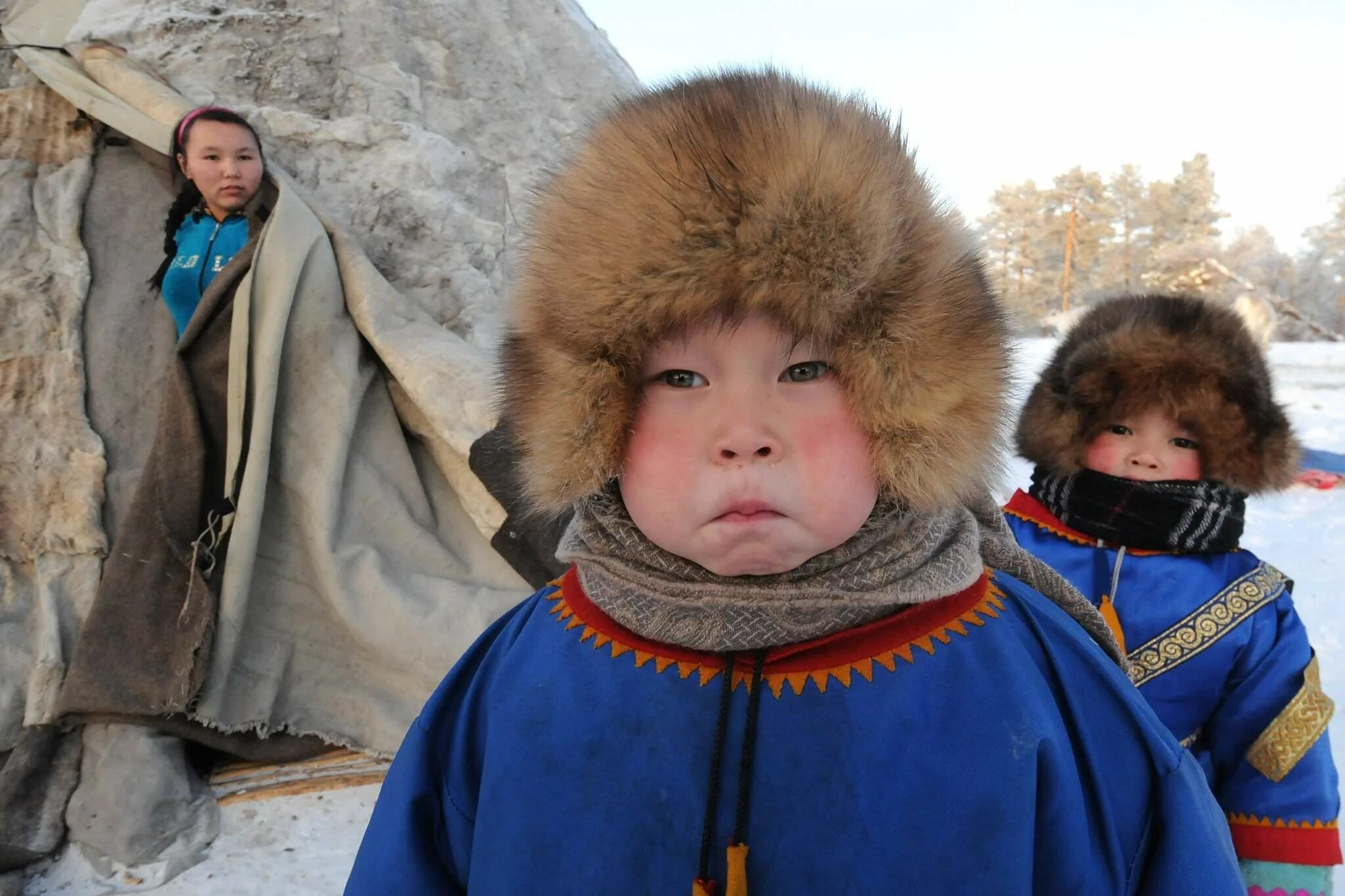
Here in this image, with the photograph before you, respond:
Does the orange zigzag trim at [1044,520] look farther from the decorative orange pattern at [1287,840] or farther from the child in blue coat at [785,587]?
the child in blue coat at [785,587]

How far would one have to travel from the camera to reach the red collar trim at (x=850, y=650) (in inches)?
33.1

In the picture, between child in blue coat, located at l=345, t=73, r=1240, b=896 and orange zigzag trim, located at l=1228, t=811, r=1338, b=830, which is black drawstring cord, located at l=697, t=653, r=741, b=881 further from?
orange zigzag trim, located at l=1228, t=811, r=1338, b=830

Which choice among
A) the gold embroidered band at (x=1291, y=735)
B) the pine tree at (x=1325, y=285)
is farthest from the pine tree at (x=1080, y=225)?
the gold embroidered band at (x=1291, y=735)

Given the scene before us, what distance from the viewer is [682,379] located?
83cm

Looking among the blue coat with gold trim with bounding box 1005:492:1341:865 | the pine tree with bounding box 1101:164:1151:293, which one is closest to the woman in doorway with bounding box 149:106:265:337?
the blue coat with gold trim with bounding box 1005:492:1341:865

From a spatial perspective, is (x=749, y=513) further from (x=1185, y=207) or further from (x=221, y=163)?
(x=1185, y=207)

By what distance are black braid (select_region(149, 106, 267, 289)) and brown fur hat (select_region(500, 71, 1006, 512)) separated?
2168mm

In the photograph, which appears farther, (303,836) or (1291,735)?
(303,836)

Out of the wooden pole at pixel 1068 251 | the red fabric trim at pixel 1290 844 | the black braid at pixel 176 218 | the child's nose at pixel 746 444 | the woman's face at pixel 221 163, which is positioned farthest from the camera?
the wooden pole at pixel 1068 251

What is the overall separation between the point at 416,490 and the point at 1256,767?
2152mm

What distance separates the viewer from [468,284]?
117 inches

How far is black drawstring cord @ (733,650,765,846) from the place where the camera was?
809 mm

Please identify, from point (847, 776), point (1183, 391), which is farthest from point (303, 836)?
A: point (1183, 391)

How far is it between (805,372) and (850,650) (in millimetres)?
272
